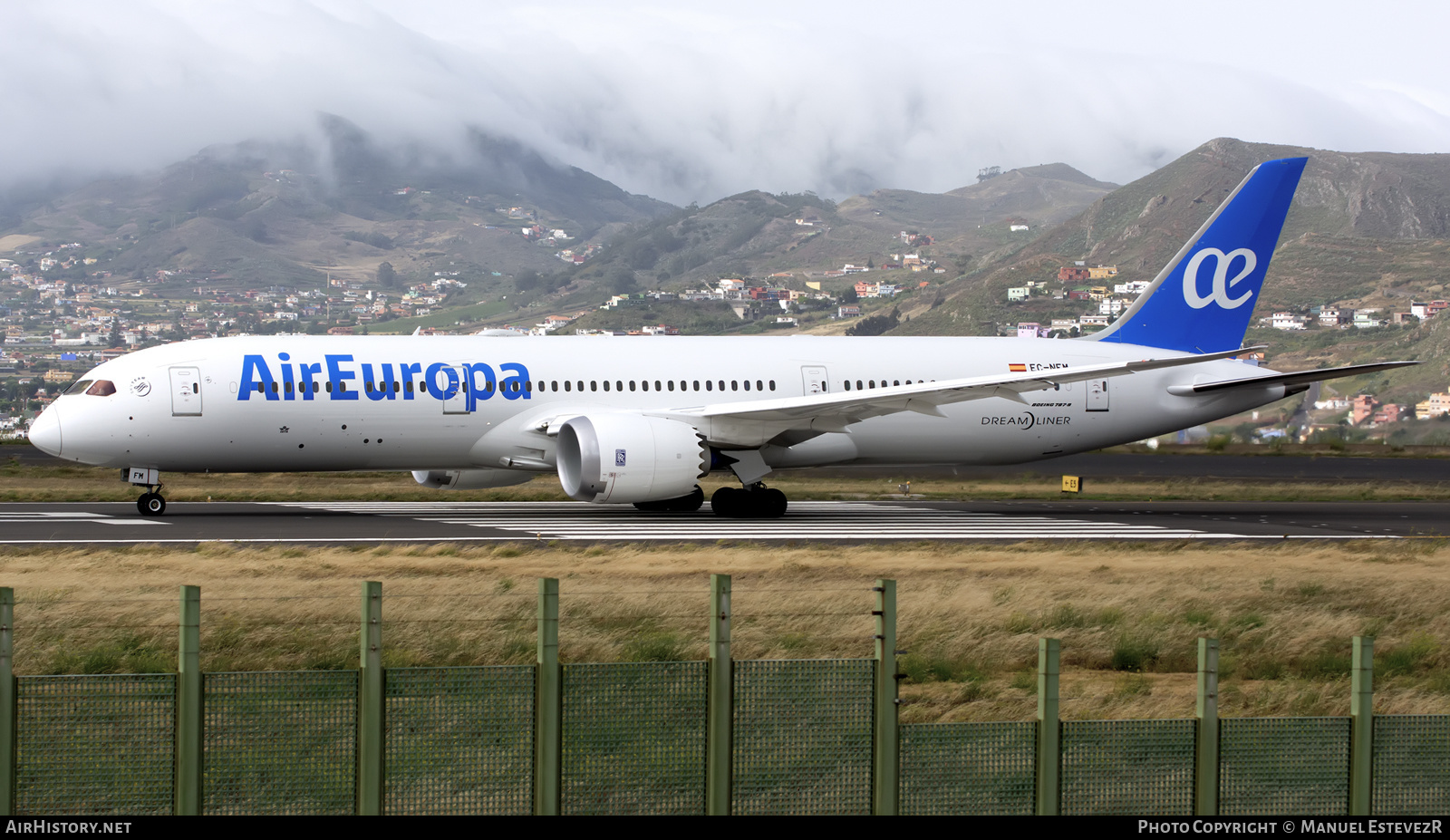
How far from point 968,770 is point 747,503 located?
20042 mm

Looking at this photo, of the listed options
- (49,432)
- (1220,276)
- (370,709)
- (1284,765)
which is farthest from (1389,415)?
(370,709)

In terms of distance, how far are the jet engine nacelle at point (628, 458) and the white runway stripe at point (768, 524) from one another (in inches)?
26.3

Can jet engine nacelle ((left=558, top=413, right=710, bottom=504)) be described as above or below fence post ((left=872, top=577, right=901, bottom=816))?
above

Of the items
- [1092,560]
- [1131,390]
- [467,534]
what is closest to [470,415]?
[467,534]

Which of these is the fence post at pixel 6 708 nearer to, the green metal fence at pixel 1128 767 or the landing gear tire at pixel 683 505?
the green metal fence at pixel 1128 767

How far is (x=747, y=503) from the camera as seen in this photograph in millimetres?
27938

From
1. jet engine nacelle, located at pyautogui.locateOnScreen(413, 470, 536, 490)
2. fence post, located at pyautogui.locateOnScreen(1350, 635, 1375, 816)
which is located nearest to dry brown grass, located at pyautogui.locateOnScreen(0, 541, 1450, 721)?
fence post, located at pyautogui.locateOnScreen(1350, 635, 1375, 816)

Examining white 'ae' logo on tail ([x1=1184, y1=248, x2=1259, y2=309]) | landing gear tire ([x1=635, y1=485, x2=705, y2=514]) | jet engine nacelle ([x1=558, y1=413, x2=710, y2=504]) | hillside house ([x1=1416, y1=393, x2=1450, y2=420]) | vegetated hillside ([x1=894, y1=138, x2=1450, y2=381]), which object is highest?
vegetated hillside ([x1=894, y1=138, x2=1450, y2=381])

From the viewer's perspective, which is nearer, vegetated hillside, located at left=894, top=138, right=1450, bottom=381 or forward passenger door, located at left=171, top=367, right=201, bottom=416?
forward passenger door, located at left=171, top=367, right=201, bottom=416

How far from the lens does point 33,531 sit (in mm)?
23172

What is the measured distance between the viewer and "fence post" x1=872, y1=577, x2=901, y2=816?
7.57 meters

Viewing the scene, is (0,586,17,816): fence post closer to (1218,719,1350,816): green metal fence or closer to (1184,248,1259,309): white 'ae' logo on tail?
(1218,719,1350,816): green metal fence

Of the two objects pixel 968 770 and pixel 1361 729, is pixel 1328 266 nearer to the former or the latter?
pixel 1361 729

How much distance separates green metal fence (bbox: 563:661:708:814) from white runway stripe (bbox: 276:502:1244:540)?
1491cm
